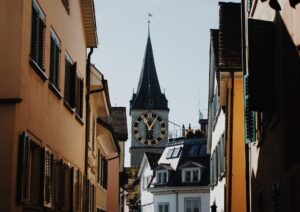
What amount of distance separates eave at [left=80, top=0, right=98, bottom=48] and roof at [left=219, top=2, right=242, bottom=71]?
3848mm

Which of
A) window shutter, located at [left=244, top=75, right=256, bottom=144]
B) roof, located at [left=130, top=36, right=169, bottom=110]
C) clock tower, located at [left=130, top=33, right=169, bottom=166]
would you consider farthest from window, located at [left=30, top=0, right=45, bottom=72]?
clock tower, located at [left=130, top=33, right=169, bottom=166]

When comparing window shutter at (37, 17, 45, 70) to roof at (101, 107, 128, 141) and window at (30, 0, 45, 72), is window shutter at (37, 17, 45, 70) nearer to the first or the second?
window at (30, 0, 45, 72)

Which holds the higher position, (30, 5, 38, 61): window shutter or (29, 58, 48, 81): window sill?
(30, 5, 38, 61): window shutter

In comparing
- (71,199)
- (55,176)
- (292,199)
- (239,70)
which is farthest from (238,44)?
(292,199)

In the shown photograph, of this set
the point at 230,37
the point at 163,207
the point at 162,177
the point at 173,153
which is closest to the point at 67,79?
the point at 230,37

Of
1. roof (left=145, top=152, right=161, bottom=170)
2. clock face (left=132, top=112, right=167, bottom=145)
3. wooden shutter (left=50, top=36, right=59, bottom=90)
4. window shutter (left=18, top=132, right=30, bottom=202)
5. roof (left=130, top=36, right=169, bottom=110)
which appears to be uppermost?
roof (left=130, top=36, right=169, bottom=110)

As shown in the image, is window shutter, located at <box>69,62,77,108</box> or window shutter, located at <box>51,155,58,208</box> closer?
window shutter, located at <box>51,155,58,208</box>

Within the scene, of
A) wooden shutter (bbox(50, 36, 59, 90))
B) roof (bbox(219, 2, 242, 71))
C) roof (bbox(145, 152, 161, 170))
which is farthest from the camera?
roof (bbox(145, 152, 161, 170))

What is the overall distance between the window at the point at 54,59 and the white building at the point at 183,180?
5042cm

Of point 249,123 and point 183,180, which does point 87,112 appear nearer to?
point 249,123

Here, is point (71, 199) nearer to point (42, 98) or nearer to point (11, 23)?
point (42, 98)

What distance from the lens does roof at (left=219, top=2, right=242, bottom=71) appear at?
21084 millimetres

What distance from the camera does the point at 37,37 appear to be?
12172 millimetres

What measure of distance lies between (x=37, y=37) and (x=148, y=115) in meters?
110
